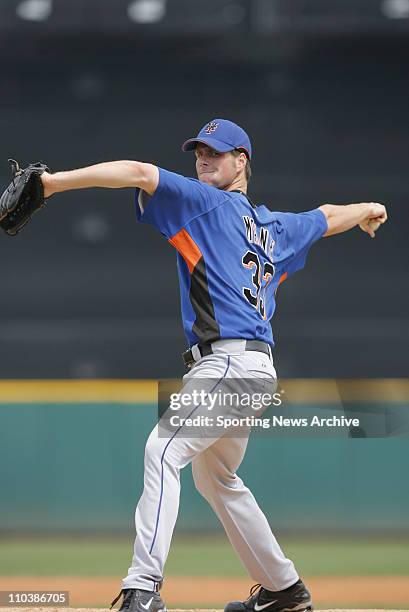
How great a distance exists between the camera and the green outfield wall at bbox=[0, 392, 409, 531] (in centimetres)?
291

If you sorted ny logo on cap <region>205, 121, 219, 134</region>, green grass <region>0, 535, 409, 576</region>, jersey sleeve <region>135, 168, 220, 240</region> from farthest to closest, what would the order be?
green grass <region>0, 535, 409, 576</region>
ny logo on cap <region>205, 121, 219, 134</region>
jersey sleeve <region>135, 168, 220, 240</region>

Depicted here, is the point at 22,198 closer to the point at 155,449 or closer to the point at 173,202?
the point at 173,202

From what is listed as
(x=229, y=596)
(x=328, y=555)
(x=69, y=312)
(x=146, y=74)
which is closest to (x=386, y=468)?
(x=328, y=555)

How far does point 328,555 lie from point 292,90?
1334 mm

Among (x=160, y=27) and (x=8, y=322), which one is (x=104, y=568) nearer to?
(x=8, y=322)

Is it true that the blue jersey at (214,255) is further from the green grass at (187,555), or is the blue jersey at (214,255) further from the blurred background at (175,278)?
the green grass at (187,555)

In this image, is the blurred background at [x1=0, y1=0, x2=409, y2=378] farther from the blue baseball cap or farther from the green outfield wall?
the blue baseball cap

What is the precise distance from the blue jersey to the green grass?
85 centimetres

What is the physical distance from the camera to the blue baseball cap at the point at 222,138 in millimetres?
2332

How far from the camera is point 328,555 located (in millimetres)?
2908

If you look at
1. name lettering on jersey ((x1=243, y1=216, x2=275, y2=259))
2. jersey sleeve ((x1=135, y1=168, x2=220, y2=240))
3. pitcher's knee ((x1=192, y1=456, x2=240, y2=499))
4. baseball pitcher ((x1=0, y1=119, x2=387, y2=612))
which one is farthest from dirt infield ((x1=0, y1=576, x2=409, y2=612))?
jersey sleeve ((x1=135, y1=168, x2=220, y2=240))

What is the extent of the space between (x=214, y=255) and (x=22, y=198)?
0.45 m

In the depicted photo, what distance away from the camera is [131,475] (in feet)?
9.59

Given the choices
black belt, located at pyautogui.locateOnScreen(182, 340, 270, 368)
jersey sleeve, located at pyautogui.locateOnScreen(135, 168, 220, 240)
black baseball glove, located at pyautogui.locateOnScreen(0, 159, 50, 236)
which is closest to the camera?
black baseball glove, located at pyautogui.locateOnScreen(0, 159, 50, 236)
